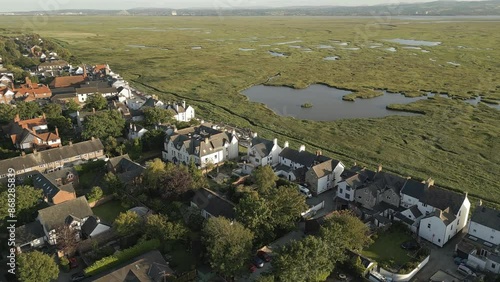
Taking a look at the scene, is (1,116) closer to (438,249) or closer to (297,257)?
(297,257)

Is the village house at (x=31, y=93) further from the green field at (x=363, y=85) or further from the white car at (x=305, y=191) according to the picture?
the white car at (x=305, y=191)

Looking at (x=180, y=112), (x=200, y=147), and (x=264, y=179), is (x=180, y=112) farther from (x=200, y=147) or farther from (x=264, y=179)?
(x=264, y=179)

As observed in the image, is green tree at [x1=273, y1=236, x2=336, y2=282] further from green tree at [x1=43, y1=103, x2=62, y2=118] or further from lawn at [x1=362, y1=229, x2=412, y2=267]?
green tree at [x1=43, y1=103, x2=62, y2=118]

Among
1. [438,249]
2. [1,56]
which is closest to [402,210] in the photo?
[438,249]

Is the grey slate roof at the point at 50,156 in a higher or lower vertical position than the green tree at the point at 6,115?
lower

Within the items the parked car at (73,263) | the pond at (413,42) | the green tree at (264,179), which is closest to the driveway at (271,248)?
the green tree at (264,179)

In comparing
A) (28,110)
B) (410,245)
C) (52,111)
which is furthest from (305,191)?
(28,110)

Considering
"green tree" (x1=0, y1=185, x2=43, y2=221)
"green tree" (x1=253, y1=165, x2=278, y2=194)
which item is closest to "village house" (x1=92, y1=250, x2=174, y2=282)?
"green tree" (x1=0, y1=185, x2=43, y2=221)
